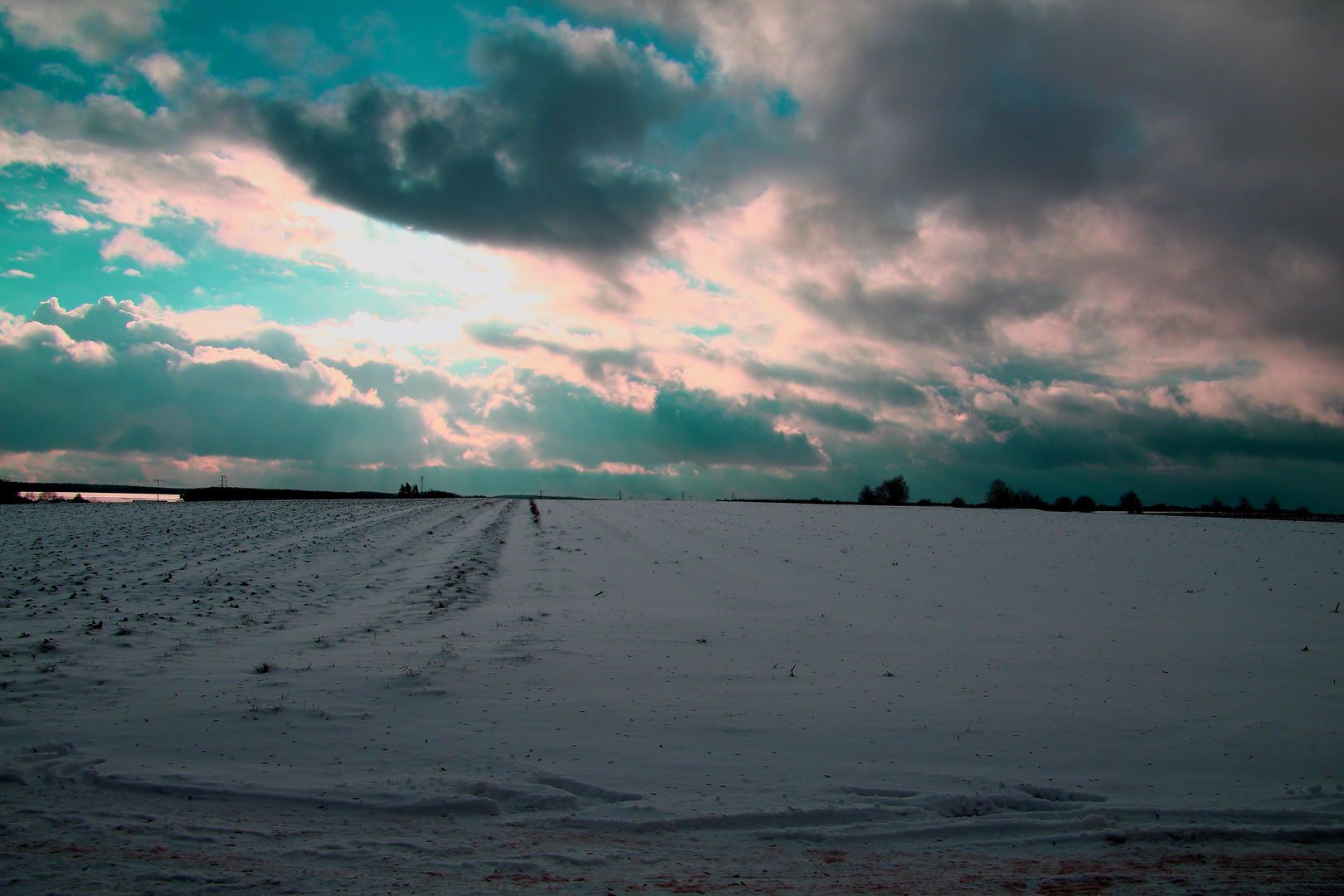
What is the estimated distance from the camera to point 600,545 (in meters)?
29.8

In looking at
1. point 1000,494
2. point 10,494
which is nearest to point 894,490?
point 1000,494

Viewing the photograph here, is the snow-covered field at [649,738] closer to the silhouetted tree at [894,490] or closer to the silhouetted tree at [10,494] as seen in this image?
the silhouetted tree at [10,494]

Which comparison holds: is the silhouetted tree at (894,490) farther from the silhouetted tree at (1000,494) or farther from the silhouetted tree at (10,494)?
the silhouetted tree at (10,494)

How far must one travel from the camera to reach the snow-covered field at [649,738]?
555cm

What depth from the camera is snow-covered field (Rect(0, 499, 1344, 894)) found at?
5547mm

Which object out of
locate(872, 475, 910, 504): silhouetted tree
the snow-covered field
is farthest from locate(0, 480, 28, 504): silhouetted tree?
locate(872, 475, 910, 504): silhouetted tree

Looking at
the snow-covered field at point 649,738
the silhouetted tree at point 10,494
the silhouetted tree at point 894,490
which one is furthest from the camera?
the silhouetted tree at point 894,490

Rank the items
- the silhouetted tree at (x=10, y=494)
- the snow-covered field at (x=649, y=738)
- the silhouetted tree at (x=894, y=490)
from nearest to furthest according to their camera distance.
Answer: the snow-covered field at (x=649, y=738), the silhouetted tree at (x=10, y=494), the silhouetted tree at (x=894, y=490)

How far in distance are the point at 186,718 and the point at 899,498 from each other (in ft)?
470

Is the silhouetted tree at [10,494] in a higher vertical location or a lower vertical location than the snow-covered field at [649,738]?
lower

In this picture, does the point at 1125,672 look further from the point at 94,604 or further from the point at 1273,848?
the point at 94,604

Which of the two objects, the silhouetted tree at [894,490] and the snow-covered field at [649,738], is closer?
the snow-covered field at [649,738]

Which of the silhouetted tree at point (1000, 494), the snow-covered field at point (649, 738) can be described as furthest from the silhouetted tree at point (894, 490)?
the snow-covered field at point (649, 738)

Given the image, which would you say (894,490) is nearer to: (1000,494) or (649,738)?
(1000,494)
